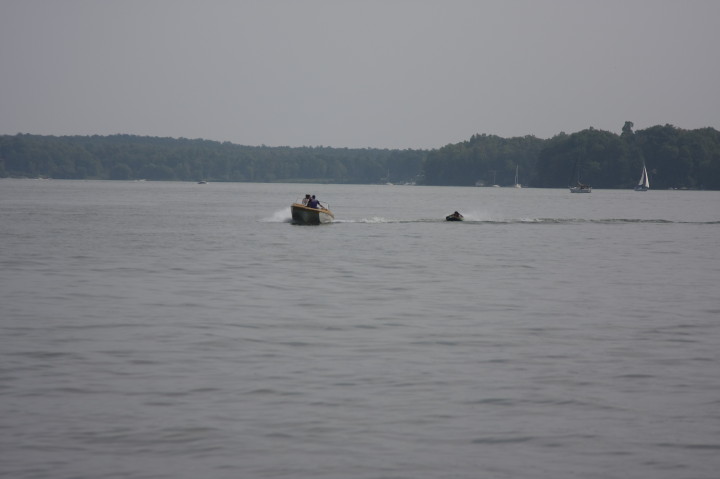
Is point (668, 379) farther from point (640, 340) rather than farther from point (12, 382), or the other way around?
point (12, 382)

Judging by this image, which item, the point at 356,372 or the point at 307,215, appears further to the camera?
the point at 307,215

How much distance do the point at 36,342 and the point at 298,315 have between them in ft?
23.1

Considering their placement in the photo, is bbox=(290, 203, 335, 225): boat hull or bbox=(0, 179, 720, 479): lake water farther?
bbox=(290, 203, 335, 225): boat hull

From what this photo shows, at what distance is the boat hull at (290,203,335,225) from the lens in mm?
70019

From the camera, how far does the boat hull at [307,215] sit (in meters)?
70.0

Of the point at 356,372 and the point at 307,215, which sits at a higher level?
the point at 307,215

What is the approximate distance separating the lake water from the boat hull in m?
29.9

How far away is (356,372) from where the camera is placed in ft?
59.2

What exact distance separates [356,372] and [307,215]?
5293 centimetres

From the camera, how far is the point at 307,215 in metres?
70.7

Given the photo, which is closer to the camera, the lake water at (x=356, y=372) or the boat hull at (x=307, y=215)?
the lake water at (x=356, y=372)

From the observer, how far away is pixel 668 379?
17938mm

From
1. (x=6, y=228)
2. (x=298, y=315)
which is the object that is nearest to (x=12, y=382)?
(x=298, y=315)

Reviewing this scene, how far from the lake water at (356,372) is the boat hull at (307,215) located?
98.0 feet
